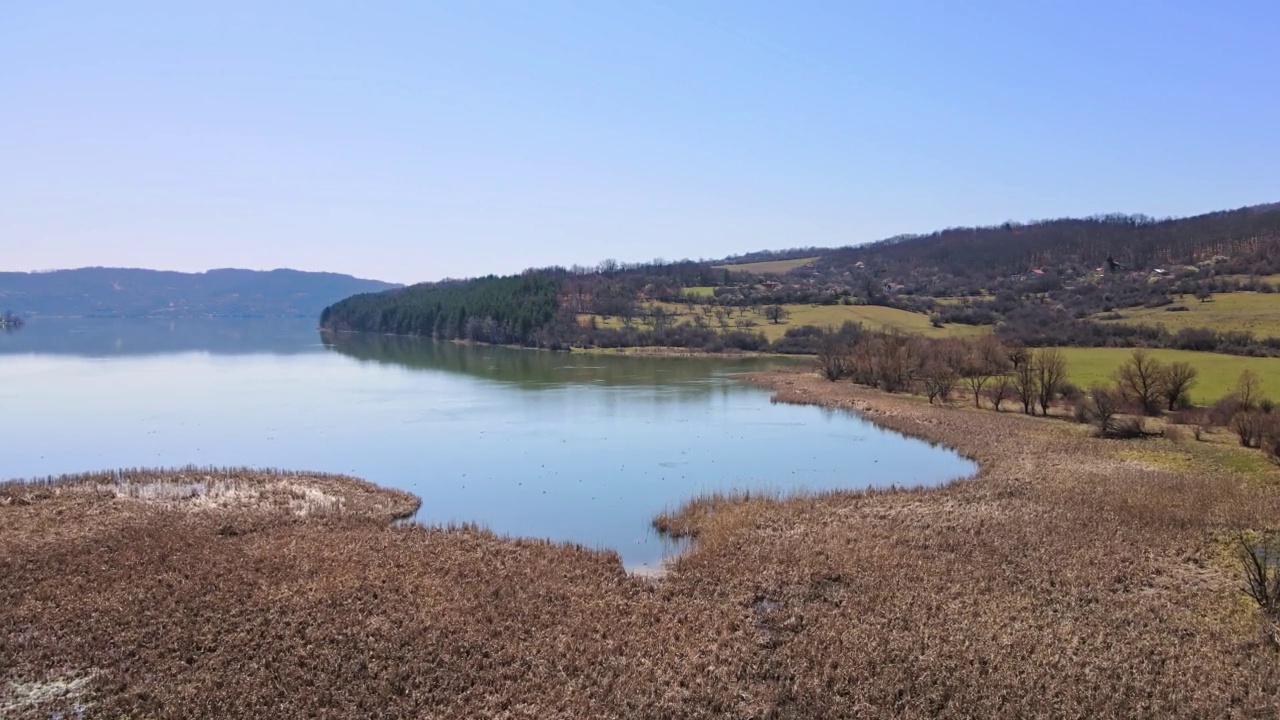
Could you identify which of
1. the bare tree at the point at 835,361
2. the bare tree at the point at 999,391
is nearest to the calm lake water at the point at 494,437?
the bare tree at the point at 835,361

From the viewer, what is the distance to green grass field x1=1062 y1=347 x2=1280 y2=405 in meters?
38.8

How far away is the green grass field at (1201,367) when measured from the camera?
38812 mm

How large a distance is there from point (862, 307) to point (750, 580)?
302ft

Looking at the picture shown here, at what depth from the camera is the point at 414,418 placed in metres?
39.5

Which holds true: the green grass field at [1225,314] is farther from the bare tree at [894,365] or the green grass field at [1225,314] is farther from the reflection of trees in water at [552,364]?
the reflection of trees in water at [552,364]

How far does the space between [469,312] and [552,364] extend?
41.3 meters

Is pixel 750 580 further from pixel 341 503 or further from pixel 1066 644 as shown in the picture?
pixel 341 503

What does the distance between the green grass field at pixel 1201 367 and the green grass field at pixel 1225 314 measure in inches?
271

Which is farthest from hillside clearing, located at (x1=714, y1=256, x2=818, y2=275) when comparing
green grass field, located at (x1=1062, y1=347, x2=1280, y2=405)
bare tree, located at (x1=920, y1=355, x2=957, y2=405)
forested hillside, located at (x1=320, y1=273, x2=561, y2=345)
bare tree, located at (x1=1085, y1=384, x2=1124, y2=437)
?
bare tree, located at (x1=1085, y1=384, x2=1124, y2=437)

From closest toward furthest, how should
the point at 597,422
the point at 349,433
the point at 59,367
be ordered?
the point at 349,433, the point at 597,422, the point at 59,367

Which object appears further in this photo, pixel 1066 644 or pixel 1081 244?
pixel 1081 244

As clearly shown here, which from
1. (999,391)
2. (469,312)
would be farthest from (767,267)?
(999,391)

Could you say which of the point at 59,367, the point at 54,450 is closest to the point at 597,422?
the point at 54,450

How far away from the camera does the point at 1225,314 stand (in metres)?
62.0
